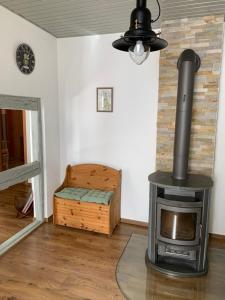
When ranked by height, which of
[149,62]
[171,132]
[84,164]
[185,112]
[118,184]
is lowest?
[118,184]

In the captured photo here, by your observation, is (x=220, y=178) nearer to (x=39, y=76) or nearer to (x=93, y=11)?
(x=93, y=11)

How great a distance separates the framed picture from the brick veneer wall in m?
0.67

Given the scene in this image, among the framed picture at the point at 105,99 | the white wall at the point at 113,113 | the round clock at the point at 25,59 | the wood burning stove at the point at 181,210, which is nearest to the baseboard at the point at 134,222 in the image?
the white wall at the point at 113,113

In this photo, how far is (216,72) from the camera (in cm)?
247

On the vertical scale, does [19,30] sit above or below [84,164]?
above

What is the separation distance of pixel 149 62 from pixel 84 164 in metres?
1.54

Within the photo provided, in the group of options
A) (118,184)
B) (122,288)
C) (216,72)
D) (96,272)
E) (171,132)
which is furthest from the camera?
(118,184)

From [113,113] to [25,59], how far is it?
46.7 inches

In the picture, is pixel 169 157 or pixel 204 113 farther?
pixel 169 157

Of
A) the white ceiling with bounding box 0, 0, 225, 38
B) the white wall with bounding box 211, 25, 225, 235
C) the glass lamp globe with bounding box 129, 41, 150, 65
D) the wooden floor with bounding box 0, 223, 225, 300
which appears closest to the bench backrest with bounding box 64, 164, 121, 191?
the wooden floor with bounding box 0, 223, 225, 300

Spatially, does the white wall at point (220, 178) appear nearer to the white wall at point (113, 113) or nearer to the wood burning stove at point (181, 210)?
the wood burning stove at point (181, 210)

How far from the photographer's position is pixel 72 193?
304 centimetres

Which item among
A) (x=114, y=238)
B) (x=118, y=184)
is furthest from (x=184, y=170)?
(x=114, y=238)

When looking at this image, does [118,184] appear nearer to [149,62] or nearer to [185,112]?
[185,112]
